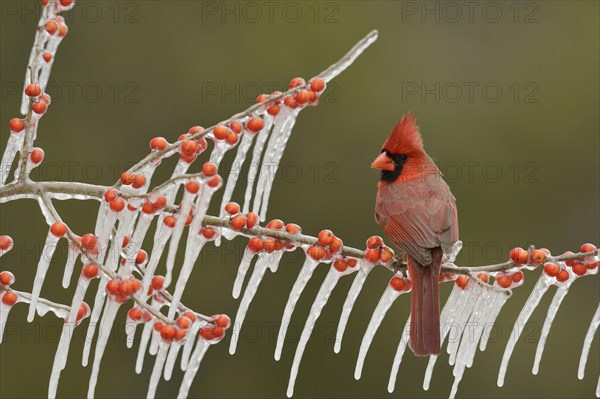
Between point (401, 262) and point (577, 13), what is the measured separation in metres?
6.89

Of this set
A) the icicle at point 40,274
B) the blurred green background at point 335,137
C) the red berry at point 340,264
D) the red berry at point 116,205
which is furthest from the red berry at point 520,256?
the blurred green background at point 335,137

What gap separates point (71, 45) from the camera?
8555 millimetres

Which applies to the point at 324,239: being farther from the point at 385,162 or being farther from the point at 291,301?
the point at 385,162

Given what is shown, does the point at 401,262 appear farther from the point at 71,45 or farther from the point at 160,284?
the point at 71,45

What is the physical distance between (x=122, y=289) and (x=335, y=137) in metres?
6.31

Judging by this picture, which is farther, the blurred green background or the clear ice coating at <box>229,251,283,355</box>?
the blurred green background

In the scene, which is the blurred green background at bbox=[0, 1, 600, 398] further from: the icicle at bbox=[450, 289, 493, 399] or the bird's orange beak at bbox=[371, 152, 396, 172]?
the icicle at bbox=[450, 289, 493, 399]

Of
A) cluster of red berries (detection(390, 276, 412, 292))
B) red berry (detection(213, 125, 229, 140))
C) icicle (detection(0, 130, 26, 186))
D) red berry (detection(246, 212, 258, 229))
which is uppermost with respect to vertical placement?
red berry (detection(213, 125, 229, 140))

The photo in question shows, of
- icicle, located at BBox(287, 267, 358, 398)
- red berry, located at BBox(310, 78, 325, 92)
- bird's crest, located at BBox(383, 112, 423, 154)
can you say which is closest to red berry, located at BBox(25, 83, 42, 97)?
red berry, located at BBox(310, 78, 325, 92)

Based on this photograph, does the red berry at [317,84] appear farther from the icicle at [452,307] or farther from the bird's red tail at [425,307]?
the bird's red tail at [425,307]

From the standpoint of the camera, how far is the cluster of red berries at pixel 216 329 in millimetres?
2172

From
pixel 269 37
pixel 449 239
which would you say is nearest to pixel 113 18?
pixel 269 37

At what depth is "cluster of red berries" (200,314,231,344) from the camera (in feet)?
7.13

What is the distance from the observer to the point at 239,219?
227 centimetres
